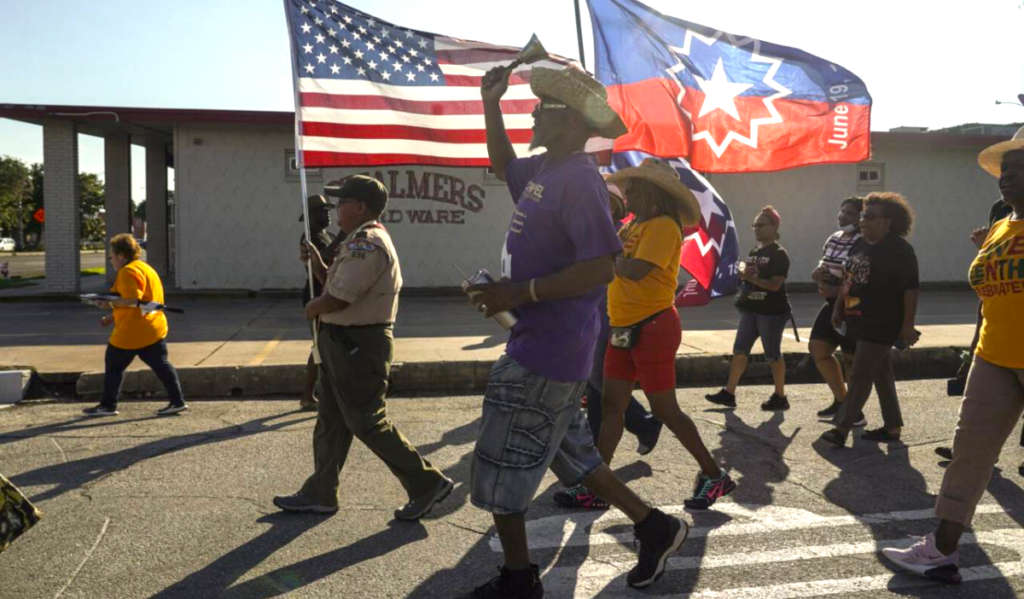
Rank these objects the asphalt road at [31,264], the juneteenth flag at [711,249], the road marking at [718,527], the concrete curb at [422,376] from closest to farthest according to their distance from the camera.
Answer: the road marking at [718,527], the juneteenth flag at [711,249], the concrete curb at [422,376], the asphalt road at [31,264]

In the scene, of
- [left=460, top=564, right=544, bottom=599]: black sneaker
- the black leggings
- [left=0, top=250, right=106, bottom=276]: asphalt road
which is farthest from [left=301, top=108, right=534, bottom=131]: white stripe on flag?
[left=0, top=250, right=106, bottom=276]: asphalt road

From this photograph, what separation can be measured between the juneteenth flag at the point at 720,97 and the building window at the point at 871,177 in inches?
519

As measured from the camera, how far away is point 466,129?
719 centimetres

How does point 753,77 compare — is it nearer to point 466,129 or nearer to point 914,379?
point 466,129

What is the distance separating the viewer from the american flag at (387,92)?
20.9 ft

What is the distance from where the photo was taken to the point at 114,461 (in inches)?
224

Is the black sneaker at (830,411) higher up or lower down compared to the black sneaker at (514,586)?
lower down

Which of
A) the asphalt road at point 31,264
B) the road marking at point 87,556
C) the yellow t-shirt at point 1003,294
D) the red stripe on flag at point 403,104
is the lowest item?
the asphalt road at point 31,264

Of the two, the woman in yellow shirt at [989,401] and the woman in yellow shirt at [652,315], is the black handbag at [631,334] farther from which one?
the woman in yellow shirt at [989,401]

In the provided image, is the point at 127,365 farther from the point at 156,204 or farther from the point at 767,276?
the point at 156,204

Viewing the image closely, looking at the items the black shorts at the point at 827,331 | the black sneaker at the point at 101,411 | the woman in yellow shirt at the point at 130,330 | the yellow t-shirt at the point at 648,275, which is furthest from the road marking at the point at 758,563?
the black sneaker at the point at 101,411

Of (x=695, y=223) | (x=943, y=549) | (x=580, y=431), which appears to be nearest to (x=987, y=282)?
(x=943, y=549)

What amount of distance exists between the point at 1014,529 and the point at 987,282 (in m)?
1.42

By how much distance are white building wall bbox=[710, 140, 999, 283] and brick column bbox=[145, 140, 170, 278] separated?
45.8ft
